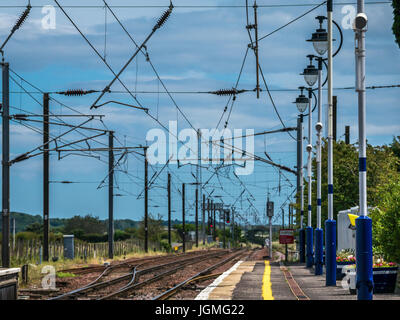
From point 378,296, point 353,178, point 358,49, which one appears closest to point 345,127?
point 353,178

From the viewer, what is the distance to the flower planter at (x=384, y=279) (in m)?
18.9

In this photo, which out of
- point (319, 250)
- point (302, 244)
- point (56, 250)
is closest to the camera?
point (319, 250)

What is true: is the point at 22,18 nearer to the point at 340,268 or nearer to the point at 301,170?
the point at 340,268

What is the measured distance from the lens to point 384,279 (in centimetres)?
1898

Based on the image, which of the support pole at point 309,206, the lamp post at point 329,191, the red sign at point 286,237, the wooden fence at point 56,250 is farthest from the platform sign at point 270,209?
the lamp post at point 329,191

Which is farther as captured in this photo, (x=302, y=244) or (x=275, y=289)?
(x=302, y=244)

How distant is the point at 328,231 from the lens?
21875 mm

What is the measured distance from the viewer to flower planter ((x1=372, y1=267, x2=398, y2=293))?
18919 mm

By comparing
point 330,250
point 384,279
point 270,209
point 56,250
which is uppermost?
point 270,209

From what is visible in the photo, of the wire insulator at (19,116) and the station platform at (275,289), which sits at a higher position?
the wire insulator at (19,116)

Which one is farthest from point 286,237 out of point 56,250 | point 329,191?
point 329,191

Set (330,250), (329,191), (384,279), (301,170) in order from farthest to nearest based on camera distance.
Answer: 1. (301,170)
2. (329,191)
3. (330,250)
4. (384,279)

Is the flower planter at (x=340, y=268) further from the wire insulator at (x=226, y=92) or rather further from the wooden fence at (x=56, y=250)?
the wooden fence at (x=56, y=250)

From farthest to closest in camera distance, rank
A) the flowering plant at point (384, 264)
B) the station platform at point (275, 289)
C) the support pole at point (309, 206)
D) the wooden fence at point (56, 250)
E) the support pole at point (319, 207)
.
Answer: the wooden fence at point (56, 250) < the support pole at point (309, 206) < the support pole at point (319, 207) < the flowering plant at point (384, 264) < the station platform at point (275, 289)
